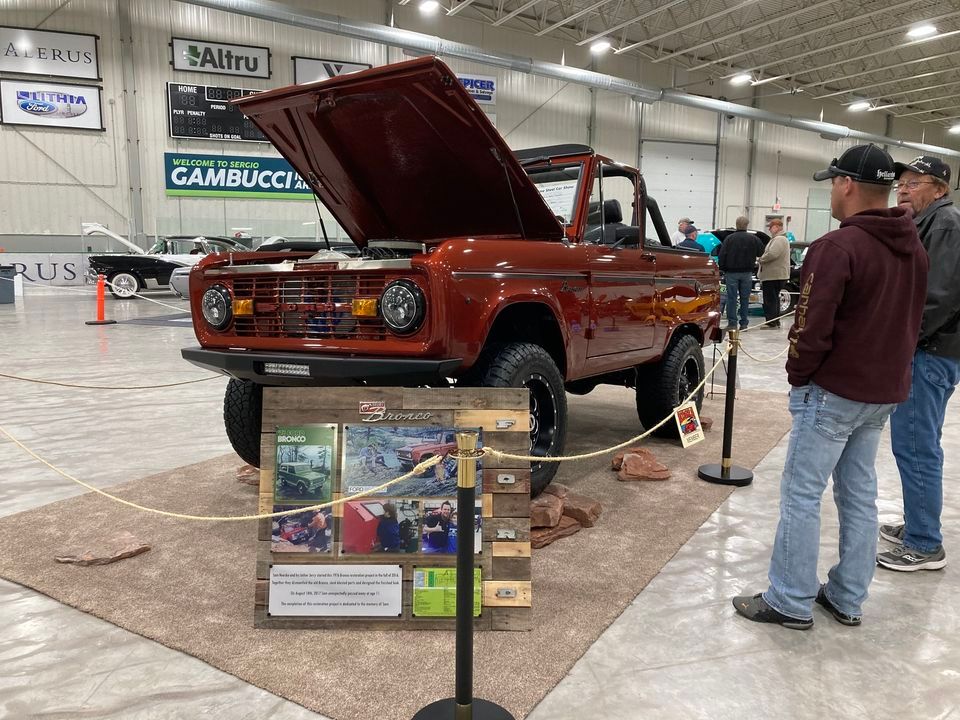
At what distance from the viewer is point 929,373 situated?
2.78 metres

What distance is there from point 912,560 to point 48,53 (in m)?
19.6

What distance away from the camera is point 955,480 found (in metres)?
4.07

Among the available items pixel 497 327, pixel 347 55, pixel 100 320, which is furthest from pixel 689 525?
pixel 347 55

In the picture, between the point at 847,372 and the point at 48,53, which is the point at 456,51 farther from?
the point at 847,372

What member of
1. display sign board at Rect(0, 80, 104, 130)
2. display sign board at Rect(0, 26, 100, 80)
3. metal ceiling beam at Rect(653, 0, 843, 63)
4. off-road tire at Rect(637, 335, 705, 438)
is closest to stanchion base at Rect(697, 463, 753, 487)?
off-road tire at Rect(637, 335, 705, 438)

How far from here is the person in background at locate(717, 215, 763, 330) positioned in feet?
33.8

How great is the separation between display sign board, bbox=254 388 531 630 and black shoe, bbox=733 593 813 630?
32.1 inches

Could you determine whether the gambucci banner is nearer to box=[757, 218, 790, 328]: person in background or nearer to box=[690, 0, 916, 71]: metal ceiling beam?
box=[757, 218, 790, 328]: person in background

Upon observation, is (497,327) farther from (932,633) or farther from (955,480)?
(955,480)

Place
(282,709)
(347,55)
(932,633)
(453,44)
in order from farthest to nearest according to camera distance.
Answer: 1. (347,55)
2. (453,44)
3. (932,633)
4. (282,709)

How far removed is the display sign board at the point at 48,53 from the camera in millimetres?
15820

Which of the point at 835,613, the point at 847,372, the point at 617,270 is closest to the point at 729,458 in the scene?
the point at 617,270

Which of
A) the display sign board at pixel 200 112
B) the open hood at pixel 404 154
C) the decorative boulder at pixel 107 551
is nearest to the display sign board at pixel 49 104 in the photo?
the display sign board at pixel 200 112

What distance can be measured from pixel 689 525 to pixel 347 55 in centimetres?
1776
